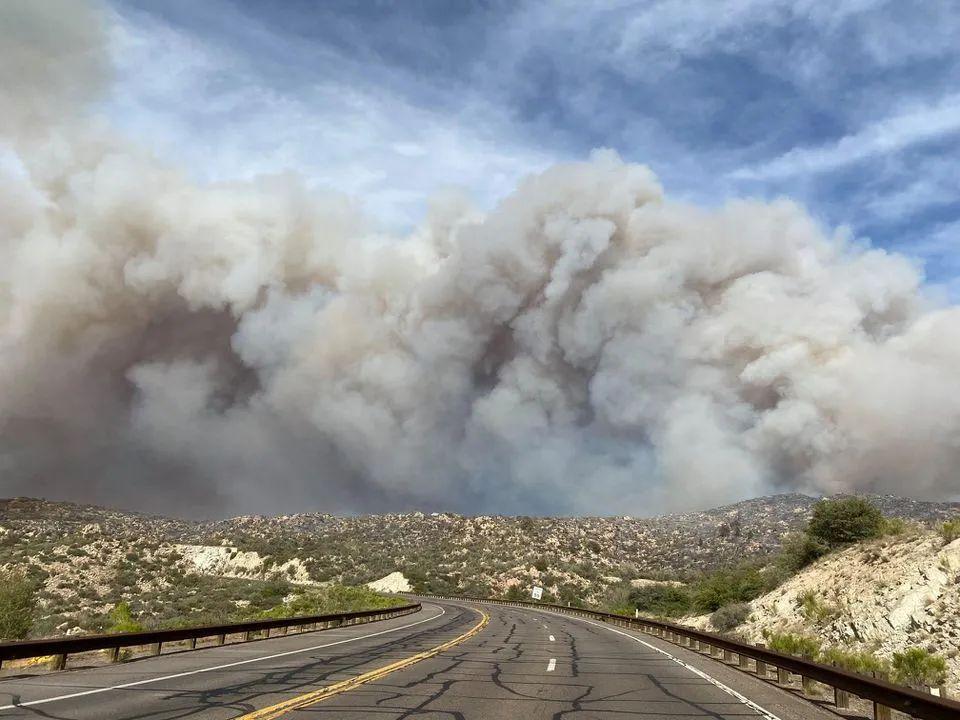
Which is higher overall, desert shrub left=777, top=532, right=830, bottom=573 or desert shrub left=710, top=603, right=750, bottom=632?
desert shrub left=777, top=532, right=830, bottom=573

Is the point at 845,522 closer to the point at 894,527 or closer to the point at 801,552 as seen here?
the point at 894,527

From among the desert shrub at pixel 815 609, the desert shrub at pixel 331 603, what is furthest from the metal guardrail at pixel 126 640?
the desert shrub at pixel 815 609

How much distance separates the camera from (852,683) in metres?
9.29

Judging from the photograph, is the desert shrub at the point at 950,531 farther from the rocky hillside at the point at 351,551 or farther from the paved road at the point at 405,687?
the rocky hillside at the point at 351,551

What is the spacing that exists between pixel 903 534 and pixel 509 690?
20431 mm

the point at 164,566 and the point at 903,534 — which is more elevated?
the point at 903,534

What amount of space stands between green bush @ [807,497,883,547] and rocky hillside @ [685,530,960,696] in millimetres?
1226

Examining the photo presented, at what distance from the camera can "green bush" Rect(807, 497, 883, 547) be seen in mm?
27703

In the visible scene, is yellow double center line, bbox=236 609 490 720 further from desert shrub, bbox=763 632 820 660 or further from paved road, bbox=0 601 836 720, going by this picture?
desert shrub, bbox=763 632 820 660

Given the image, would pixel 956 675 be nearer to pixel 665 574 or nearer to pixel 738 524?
pixel 665 574

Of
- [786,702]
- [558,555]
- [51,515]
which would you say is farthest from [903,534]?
[51,515]

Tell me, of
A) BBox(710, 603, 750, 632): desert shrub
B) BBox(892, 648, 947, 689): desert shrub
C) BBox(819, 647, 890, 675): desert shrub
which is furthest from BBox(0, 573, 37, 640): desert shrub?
BBox(710, 603, 750, 632): desert shrub

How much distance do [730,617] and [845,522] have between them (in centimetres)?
588

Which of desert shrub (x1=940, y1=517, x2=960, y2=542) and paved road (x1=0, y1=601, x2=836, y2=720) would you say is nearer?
paved road (x1=0, y1=601, x2=836, y2=720)
